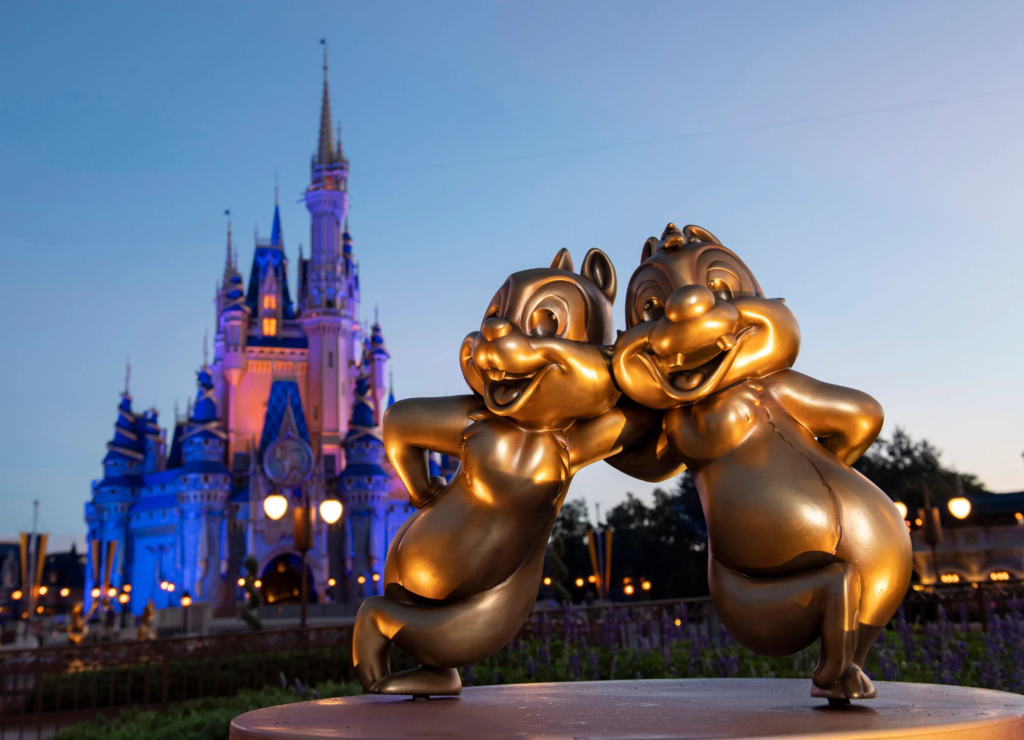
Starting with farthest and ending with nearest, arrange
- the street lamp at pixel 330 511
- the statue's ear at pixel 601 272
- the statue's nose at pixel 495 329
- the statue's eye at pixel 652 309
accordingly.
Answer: the street lamp at pixel 330 511 → the statue's ear at pixel 601 272 → the statue's eye at pixel 652 309 → the statue's nose at pixel 495 329

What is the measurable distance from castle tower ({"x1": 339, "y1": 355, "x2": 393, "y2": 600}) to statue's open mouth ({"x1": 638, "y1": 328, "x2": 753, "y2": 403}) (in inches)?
1768

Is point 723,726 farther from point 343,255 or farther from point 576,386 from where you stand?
point 343,255

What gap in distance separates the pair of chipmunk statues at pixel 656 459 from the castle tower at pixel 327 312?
48474 millimetres

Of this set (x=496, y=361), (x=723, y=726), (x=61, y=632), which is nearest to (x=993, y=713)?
(x=723, y=726)

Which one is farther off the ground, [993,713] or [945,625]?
[993,713]

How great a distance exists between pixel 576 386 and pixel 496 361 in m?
0.22

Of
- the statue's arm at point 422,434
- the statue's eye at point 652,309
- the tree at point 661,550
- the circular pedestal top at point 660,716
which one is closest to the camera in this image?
the circular pedestal top at point 660,716

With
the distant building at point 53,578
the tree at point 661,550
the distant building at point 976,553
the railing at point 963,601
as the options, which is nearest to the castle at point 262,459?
the tree at point 661,550

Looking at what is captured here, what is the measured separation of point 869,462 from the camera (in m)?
35.6

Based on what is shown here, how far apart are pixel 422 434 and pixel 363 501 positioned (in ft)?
151

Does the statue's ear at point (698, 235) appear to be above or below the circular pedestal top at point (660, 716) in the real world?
above

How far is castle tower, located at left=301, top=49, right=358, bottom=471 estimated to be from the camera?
5056 centimetres

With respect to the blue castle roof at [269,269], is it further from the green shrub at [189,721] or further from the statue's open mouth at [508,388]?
the statue's open mouth at [508,388]

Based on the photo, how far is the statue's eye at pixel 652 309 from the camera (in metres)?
2.19
